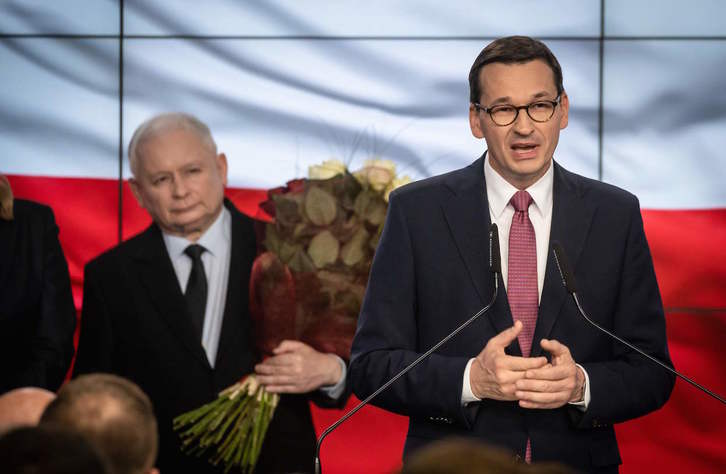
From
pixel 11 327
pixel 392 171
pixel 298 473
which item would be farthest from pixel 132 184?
pixel 298 473

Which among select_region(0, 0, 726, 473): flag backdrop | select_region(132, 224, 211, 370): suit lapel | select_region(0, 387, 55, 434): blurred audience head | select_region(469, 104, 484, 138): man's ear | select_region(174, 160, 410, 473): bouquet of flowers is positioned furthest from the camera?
select_region(0, 0, 726, 473): flag backdrop

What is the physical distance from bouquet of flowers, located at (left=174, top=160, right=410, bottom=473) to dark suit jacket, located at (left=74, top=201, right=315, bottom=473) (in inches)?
2.1

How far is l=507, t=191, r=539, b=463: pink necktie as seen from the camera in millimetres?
2291

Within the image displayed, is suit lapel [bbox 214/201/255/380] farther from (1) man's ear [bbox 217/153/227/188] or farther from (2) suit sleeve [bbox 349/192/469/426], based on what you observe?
(2) suit sleeve [bbox 349/192/469/426]

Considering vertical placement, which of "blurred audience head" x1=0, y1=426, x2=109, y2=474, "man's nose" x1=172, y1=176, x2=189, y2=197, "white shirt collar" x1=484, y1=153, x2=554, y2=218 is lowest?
"blurred audience head" x1=0, y1=426, x2=109, y2=474

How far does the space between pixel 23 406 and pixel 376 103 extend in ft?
6.30

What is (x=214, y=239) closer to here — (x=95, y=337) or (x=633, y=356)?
(x=95, y=337)

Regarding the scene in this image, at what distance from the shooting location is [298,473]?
2.72m

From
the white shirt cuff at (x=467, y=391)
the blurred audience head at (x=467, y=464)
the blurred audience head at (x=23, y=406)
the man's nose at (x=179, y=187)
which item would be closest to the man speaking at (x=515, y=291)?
the white shirt cuff at (x=467, y=391)

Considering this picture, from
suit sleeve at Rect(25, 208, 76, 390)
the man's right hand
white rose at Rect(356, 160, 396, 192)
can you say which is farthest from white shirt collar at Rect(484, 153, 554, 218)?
suit sleeve at Rect(25, 208, 76, 390)

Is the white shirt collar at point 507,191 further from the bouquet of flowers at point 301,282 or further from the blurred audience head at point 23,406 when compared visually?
the blurred audience head at point 23,406

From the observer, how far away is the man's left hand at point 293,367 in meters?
2.83

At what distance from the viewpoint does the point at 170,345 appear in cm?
299

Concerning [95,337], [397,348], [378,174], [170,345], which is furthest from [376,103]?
[397,348]
